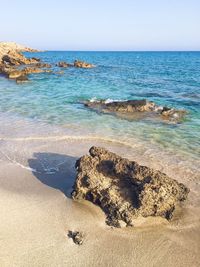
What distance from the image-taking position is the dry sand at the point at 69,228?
8.17 m

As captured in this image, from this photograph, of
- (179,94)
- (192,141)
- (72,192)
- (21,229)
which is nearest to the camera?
(21,229)

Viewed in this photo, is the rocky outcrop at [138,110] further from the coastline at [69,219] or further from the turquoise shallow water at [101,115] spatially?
the coastline at [69,219]

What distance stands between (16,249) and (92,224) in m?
2.10

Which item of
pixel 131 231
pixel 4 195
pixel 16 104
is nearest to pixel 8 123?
pixel 16 104

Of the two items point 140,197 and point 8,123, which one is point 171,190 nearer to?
point 140,197

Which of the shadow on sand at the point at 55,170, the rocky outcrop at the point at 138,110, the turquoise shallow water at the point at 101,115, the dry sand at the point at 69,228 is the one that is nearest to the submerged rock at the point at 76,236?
the dry sand at the point at 69,228

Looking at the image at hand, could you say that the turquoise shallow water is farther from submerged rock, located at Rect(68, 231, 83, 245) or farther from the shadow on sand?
submerged rock, located at Rect(68, 231, 83, 245)

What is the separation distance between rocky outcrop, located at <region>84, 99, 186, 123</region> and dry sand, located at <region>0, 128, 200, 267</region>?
30.1 feet

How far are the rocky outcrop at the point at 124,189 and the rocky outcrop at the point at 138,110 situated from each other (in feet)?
34.3

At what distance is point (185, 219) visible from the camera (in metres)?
9.89

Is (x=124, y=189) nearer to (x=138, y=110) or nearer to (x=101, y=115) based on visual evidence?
A: (x=101, y=115)

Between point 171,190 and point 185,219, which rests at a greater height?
point 171,190

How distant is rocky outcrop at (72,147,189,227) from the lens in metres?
9.70

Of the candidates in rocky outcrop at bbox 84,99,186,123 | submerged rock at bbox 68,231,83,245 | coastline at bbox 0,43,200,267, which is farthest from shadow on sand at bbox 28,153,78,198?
rocky outcrop at bbox 84,99,186,123
